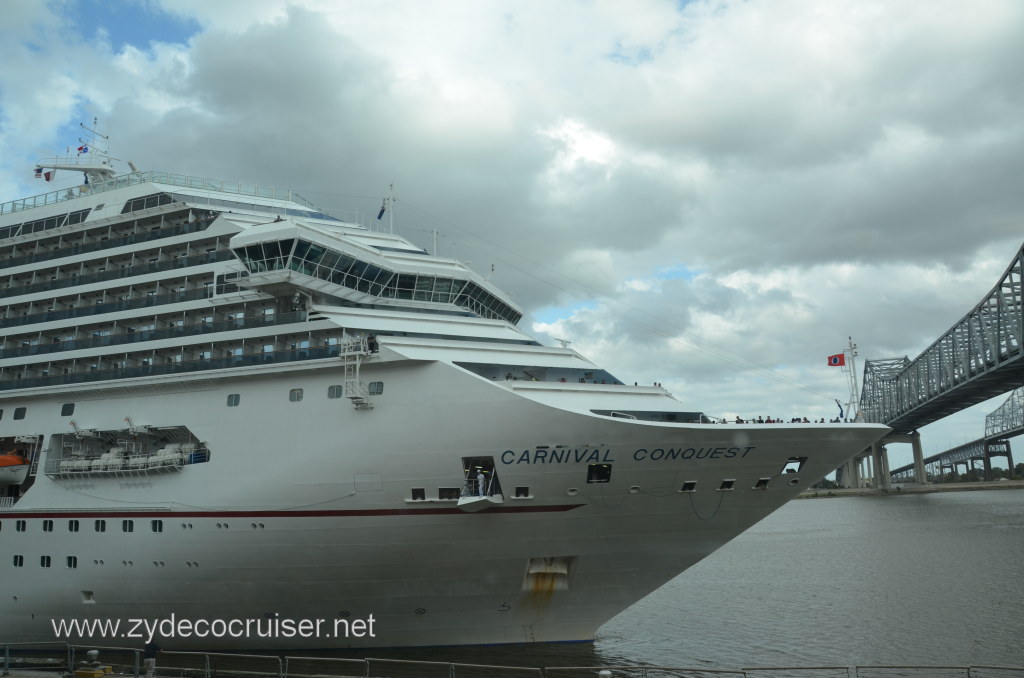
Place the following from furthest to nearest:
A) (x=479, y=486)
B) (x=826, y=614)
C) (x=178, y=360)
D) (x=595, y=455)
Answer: (x=826, y=614) < (x=178, y=360) < (x=595, y=455) < (x=479, y=486)

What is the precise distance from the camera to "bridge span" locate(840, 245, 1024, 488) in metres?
75.1

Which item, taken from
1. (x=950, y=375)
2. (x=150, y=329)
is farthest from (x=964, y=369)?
(x=150, y=329)

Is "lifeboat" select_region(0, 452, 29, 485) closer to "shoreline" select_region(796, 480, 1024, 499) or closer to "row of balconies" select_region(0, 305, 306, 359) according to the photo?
"row of balconies" select_region(0, 305, 306, 359)

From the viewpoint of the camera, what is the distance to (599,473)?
1736cm

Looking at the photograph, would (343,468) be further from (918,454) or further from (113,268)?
(918,454)

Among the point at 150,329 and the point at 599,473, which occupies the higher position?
the point at 150,329

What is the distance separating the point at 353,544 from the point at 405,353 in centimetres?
455

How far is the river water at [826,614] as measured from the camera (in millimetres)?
19469

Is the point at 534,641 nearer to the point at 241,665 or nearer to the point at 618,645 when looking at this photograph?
the point at 618,645

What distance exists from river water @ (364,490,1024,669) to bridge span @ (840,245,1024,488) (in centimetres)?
3920

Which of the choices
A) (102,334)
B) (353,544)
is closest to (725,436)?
(353,544)

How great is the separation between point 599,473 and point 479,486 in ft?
9.09

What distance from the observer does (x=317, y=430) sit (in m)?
18.1

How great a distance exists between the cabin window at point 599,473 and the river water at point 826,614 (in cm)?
460
